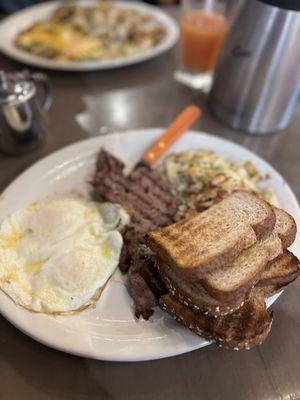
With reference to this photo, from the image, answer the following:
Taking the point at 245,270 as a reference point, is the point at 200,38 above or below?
above

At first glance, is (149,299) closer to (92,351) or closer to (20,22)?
(92,351)

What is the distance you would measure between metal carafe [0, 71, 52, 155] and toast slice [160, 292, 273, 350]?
1.15 m

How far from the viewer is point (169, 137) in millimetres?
1860

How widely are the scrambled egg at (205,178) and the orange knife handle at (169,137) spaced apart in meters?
0.06

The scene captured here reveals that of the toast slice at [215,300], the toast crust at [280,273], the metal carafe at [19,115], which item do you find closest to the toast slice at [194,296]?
the toast slice at [215,300]

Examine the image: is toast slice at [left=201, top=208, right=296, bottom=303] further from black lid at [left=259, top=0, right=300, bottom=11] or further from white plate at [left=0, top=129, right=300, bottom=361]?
black lid at [left=259, top=0, right=300, bottom=11]

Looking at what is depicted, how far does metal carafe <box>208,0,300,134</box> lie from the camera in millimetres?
1683

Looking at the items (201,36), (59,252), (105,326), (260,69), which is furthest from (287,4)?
(105,326)

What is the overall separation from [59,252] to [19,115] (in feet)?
2.60

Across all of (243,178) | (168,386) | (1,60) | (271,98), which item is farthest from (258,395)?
(1,60)

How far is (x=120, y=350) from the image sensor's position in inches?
44.1

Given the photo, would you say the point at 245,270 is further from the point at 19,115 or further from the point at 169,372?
the point at 19,115

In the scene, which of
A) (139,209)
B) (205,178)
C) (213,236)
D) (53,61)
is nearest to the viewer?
(213,236)

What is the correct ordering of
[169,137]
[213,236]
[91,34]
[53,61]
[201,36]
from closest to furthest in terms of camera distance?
[213,236], [169,137], [201,36], [53,61], [91,34]
